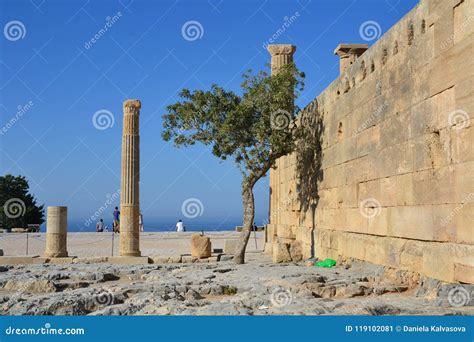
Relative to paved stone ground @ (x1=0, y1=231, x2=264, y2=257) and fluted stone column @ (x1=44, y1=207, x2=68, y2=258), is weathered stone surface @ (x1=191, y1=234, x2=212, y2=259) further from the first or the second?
fluted stone column @ (x1=44, y1=207, x2=68, y2=258)

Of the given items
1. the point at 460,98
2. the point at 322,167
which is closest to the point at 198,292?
the point at 460,98

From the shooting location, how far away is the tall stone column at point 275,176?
66.6ft

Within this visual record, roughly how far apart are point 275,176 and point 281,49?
170 inches

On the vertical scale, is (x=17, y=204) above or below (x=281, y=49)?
below

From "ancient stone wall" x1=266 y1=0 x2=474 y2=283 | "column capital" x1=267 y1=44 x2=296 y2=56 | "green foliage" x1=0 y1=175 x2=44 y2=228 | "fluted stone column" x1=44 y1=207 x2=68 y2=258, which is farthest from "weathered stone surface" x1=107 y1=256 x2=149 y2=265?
"green foliage" x1=0 y1=175 x2=44 y2=228

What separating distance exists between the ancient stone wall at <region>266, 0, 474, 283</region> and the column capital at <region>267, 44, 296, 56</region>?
555cm

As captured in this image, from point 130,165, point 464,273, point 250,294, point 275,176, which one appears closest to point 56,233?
point 130,165

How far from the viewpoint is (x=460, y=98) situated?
809 cm

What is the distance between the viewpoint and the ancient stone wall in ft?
26.6

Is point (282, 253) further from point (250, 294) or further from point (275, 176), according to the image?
point (250, 294)

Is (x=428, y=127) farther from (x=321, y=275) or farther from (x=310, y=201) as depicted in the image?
(x=310, y=201)

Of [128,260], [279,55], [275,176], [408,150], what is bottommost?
[128,260]

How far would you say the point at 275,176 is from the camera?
21219 millimetres

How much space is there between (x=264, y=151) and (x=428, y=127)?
7.25 m
